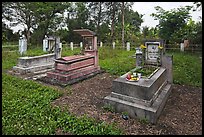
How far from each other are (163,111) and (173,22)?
14.0m

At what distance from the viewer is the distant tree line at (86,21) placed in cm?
1669

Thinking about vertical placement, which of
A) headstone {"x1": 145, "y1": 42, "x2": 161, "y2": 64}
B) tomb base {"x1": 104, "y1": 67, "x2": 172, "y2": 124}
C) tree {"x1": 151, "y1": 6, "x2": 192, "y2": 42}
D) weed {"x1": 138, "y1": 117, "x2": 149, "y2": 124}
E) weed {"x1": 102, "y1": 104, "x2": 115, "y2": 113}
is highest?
tree {"x1": 151, "y1": 6, "x2": 192, "y2": 42}

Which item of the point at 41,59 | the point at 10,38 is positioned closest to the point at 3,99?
the point at 41,59

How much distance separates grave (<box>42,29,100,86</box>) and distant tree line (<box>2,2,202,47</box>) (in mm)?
8745

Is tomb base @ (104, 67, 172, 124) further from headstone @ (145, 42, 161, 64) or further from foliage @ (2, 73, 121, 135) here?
headstone @ (145, 42, 161, 64)

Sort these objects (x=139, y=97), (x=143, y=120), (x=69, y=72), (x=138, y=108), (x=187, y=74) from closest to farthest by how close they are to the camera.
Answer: (x=143, y=120), (x=138, y=108), (x=139, y=97), (x=69, y=72), (x=187, y=74)

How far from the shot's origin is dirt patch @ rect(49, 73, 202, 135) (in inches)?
155

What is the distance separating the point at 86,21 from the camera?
26500mm

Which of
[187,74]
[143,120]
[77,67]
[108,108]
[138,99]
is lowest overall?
[143,120]

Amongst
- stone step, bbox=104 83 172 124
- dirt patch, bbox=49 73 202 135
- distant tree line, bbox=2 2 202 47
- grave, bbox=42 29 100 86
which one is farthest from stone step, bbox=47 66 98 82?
distant tree line, bbox=2 2 202 47

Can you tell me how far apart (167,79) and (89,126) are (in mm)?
3818

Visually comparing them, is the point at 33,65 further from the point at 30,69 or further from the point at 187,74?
the point at 187,74

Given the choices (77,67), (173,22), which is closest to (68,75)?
(77,67)

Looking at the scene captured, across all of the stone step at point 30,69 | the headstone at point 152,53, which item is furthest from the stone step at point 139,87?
the stone step at point 30,69
